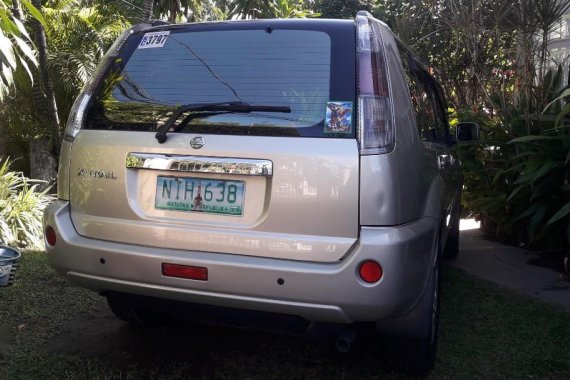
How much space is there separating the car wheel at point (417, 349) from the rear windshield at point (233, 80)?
3.62 feet

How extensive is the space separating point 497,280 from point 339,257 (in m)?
3.17

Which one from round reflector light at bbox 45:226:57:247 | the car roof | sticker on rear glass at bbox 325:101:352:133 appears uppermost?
A: the car roof

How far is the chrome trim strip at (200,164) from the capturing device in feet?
8.19

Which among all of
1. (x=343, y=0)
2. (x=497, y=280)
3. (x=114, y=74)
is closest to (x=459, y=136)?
(x=497, y=280)

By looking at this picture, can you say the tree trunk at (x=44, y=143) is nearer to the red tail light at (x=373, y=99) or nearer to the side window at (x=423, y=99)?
the side window at (x=423, y=99)

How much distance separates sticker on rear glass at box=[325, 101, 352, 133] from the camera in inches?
96.8

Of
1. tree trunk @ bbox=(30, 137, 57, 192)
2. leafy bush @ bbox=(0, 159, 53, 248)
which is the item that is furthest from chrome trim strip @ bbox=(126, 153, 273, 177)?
tree trunk @ bbox=(30, 137, 57, 192)

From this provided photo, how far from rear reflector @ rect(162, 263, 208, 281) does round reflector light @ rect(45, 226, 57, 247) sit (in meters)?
0.67

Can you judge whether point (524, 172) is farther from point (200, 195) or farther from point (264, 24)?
point (200, 195)

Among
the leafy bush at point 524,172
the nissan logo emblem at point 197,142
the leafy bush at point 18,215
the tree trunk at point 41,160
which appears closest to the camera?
the nissan logo emblem at point 197,142

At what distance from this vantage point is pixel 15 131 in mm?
8352

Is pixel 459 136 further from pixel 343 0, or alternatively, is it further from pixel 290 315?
pixel 343 0

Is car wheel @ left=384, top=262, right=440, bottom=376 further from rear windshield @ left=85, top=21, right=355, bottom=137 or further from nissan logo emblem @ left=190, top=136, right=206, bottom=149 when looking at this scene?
nissan logo emblem @ left=190, top=136, right=206, bottom=149

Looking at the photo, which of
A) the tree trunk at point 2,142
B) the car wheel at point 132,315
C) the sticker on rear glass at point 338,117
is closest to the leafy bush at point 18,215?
the tree trunk at point 2,142
